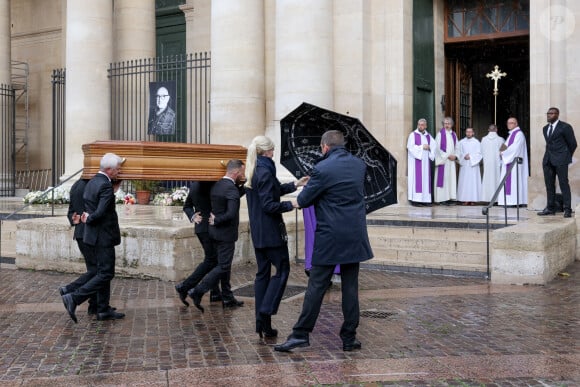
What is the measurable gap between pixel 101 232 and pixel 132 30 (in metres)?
12.8

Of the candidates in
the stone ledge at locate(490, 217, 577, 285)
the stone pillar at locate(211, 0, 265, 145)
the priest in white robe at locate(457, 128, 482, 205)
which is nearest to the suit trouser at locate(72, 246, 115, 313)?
the stone ledge at locate(490, 217, 577, 285)

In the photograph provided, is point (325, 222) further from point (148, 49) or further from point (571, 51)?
point (148, 49)

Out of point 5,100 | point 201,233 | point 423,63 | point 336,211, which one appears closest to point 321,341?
point 336,211

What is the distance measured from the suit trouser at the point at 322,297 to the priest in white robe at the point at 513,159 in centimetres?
887

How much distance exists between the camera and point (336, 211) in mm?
6227

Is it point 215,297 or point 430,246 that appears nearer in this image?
point 215,297

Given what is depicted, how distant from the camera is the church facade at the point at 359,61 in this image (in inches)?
553

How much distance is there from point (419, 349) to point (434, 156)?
32.3ft

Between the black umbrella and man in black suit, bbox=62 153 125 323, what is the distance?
78.7 inches

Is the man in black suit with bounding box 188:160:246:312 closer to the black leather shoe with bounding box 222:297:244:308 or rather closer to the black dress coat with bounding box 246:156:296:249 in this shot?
the black leather shoe with bounding box 222:297:244:308

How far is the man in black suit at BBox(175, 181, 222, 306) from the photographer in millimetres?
8305

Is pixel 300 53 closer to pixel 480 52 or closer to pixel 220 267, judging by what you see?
pixel 480 52

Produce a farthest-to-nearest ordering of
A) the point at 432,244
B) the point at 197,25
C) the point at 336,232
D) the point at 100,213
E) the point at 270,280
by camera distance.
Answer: the point at 197,25 → the point at 432,244 → the point at 100,213 → the point at 270,280 → the point at 336,232

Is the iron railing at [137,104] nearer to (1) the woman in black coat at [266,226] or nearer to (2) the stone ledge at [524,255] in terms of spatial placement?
(2) the stone ledge at [524,255]
